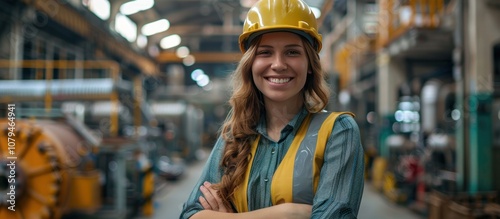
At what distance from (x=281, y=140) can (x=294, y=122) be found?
3.1 inches

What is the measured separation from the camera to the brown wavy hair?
1546mm

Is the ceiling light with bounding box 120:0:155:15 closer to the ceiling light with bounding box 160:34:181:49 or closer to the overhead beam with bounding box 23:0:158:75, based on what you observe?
the overhead beam with bounding box 23:0:158:75

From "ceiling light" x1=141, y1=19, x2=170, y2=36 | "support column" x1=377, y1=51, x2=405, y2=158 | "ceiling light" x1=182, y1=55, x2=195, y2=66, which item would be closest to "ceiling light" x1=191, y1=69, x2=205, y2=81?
"ceiling light" x1=182, y1=55, x2=195, y2=66

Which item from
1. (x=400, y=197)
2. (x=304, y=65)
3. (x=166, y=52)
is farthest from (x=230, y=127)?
(x=166, y=52)

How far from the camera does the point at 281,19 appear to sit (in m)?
1.52

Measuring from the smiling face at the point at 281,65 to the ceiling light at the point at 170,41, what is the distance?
2027 cm

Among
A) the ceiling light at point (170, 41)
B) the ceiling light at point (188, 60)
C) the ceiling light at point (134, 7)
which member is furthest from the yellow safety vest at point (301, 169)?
the ceiling light at point (188, 60)

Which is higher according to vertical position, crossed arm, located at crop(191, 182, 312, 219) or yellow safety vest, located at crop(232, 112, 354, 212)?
yellow safety vest, located at crop(232, 112, 354, 212)

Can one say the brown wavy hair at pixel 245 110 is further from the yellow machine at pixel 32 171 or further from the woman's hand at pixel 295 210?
the yellow machine at pixel 32 171

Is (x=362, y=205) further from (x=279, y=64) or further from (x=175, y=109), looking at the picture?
(x=175, y=109)

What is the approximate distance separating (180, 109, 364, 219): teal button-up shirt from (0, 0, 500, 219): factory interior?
1.59 feet

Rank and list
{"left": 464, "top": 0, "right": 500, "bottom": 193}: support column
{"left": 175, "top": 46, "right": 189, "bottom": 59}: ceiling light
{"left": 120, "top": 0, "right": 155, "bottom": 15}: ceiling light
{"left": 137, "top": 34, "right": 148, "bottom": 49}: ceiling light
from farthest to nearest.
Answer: {"left": 175, "top": 46, "right": 189, "bottom": 59}: ceiling light, {"left": 137, "top": 34, "right": 148, "bottom": 49}: ceiling light, {"left": 120, "top": 0, "right": 155, "bottom": 15}: ceiling light, {"left": 464, "top": 0, "right": 500, "bottom": 193}: support column

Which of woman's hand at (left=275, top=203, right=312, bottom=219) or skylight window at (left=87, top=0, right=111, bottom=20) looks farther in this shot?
skylight window at (left=87, top=0, right=111, bottom=20)

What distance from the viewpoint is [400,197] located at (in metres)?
8.40
